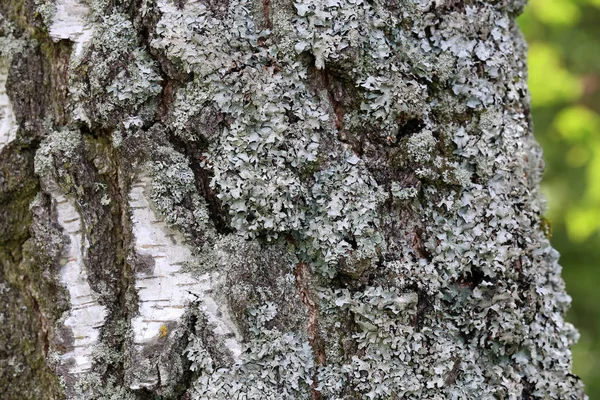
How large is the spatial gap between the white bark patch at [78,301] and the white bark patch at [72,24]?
1.21ft

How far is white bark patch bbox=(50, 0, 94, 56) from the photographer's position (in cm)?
131

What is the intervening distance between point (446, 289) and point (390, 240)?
0.59 ft

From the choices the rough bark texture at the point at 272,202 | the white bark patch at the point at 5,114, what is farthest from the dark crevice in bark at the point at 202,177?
the white bark patch at the point at 5,114

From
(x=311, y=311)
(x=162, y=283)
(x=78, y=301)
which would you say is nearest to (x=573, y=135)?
(x=311, y=311)

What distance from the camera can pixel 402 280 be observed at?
1269mm

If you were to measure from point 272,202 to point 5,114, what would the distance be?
2.39 ft

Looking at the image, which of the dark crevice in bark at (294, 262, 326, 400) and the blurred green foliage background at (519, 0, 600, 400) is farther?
the blurred green foliage background at (519, 0, 600, 400)

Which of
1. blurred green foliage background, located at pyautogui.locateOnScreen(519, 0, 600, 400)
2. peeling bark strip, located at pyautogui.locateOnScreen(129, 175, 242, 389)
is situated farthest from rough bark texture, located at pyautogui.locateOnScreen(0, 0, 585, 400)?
blurred green foliage background, located at pyautogui.locateOnScreen(519, 0, 600, 400)

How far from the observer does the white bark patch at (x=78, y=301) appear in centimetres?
129

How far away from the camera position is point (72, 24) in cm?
132

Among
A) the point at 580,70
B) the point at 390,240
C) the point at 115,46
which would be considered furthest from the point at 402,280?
the point at 580,70

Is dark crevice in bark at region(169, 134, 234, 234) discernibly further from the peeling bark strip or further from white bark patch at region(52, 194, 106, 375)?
white bark patch at region(52, 194, 106, 375)

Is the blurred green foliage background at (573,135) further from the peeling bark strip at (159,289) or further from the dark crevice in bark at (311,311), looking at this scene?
the peeling bark strip at (159,289)

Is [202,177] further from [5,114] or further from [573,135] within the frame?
[573,135]
